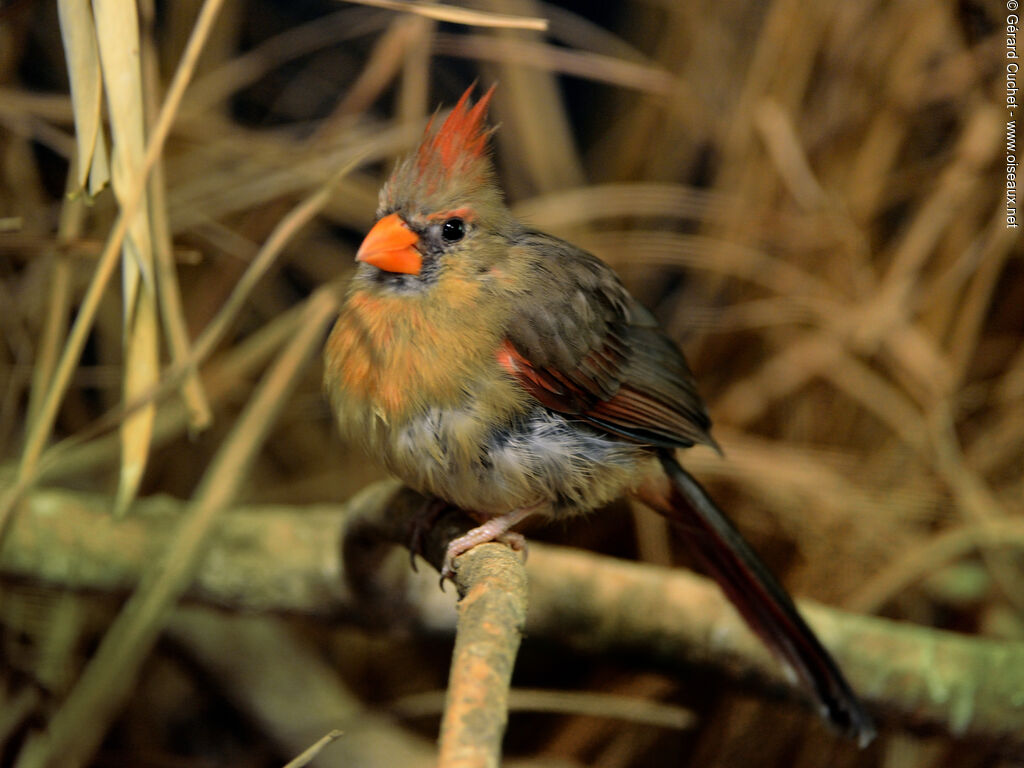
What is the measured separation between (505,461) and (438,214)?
Answer: 0.54 metres

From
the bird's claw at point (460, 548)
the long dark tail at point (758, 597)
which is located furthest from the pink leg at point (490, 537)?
the long dark tail at point (758, 597)

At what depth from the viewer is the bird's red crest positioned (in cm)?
186

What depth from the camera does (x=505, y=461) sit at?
1.79m

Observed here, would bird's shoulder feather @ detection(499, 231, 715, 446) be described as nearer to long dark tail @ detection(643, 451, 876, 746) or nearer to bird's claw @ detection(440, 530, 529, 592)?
long dark tail @ detection(643, 451, 876, 746)

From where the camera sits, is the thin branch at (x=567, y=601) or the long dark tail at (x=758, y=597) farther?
the thin branch at (x=567, y=601)

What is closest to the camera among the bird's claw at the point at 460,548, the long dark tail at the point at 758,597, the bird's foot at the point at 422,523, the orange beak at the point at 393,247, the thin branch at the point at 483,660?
the thin branch at the point at 483,660

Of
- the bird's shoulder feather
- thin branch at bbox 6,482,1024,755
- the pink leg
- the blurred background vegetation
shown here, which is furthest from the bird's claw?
the blurred background vegetation

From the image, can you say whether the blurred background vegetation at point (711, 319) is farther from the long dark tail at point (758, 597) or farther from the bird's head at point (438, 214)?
the bird's head at point (438, 214)

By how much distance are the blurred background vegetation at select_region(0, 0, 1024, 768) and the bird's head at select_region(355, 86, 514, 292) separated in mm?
827

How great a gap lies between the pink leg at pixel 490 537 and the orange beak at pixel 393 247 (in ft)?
1.81

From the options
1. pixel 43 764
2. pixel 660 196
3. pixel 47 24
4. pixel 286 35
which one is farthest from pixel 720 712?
pixel 47 24

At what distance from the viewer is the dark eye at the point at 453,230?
1916mm

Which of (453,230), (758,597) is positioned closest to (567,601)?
(758,597)

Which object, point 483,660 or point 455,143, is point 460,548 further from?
point 455,143
